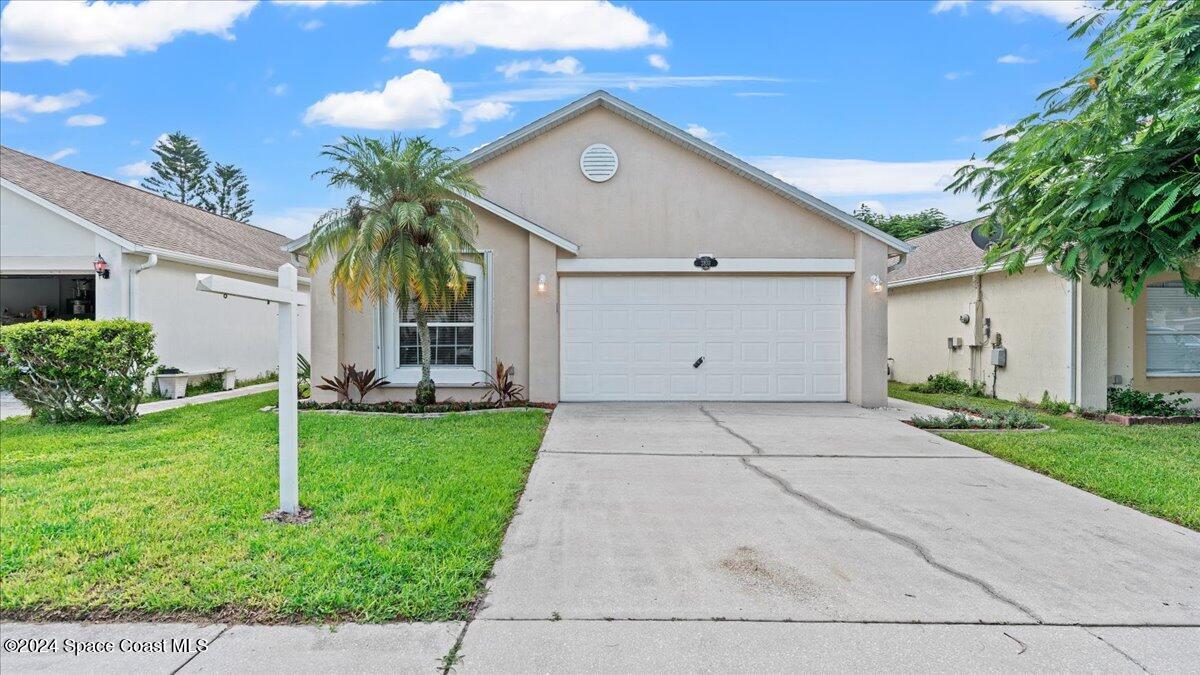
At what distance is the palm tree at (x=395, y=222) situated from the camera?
8.73 m

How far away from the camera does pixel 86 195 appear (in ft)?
40.6

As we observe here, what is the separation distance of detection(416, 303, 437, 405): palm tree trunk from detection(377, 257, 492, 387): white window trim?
536 millimetres

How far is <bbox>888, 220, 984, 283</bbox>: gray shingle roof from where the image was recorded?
521 inches

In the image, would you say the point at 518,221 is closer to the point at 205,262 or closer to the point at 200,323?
the point at 205,262

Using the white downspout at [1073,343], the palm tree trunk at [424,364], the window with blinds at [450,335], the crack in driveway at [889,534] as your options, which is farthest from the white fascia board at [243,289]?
the white downspout at [1073,343]

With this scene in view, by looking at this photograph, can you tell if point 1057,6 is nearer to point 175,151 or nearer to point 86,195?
point 86,195

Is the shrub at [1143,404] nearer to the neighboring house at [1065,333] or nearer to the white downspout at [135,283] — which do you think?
the neighboring house at [1065,333]

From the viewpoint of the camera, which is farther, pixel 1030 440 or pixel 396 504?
pixel 1030 440

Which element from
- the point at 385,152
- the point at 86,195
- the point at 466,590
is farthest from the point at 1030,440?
the point at 86,195


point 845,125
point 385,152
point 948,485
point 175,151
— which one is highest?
point 175,151

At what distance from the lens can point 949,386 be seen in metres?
13.4

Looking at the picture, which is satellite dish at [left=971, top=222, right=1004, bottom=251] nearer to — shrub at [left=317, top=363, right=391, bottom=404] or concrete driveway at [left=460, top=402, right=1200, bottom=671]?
concrete driveway at [left=460, top=402, right=1200, bottom=671]

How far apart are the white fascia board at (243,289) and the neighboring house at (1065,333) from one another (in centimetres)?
1172

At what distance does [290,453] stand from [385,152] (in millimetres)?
6125
